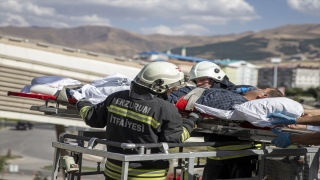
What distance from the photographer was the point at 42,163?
5150cm

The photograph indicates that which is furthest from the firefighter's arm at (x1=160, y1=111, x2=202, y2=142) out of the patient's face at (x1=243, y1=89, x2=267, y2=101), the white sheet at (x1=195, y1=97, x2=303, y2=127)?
the patient's face at (x1=243, y1=89, x2=267, y2=101)

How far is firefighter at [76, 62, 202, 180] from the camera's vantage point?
171 inches

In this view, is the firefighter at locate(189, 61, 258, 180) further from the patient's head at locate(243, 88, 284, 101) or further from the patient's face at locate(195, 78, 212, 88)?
the patient's head at locate(243, 88, 284, 101)

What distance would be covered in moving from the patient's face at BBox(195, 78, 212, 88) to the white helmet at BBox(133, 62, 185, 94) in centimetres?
173

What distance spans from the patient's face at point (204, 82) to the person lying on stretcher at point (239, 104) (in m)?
0.48

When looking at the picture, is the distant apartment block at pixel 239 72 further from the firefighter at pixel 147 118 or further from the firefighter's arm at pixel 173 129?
the firefighter's arm at pixel 173 129

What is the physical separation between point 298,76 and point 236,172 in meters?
169

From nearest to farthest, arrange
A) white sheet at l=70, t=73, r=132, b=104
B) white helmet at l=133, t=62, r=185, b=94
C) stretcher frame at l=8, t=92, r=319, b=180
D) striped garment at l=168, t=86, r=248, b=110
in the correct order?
stretcher frame at l=8, t=92, r=319, b=180 < white helmet at l=133, t=62, r=185, b=94 < striped garment at l=168, t=86, r=248, b=110 < white sheet at l=70, t=73, r=132, b=104

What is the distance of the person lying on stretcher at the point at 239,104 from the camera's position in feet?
16.1

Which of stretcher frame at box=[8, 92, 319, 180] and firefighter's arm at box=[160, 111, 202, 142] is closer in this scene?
stretcher frame at box=[8, 92, 319, 180]

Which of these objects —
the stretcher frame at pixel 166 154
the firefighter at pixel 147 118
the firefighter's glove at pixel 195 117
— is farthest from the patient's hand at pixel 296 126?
the firefighter at pixel 147 118

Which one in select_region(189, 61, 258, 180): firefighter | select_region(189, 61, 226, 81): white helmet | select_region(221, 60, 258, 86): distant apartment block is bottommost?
select_region(189, 61, 258, 180): firefighter

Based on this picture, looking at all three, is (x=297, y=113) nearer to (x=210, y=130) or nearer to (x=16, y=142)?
(x=210, y=130)

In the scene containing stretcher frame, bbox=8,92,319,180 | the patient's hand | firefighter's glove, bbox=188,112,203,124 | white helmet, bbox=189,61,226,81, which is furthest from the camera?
white helmet, bbox=189,61,226,81
